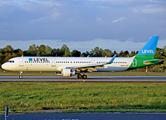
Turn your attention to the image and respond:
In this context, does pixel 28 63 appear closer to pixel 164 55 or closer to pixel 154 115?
pixel 154 115

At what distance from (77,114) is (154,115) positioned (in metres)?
3.38

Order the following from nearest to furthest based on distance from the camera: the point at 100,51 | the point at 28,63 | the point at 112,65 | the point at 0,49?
1. the point at 28,63
2. the point at 112,65
3. the point at 0,49
4. the point at 100,51

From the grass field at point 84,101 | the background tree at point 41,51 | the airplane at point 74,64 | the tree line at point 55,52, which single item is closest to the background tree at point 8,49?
the tree line at point 55,52

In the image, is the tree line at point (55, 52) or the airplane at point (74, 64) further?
the tree line at point (55, 52)

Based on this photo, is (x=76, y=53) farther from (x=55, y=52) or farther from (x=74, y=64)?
(x=74, y=64)

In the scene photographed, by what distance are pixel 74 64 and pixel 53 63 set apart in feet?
10.9

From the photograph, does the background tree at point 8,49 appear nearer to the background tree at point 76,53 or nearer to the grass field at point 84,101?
the background tree at point 76,53

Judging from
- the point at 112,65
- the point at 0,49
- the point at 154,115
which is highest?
the point at 0,49

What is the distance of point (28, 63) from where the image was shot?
3481 centimetres

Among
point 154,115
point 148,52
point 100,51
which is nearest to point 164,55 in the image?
point 100,51

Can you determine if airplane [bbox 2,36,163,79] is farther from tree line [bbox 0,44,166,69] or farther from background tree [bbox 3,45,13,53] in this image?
background tree [bbox 3,45,13,53]

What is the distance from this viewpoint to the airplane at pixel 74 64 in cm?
3475

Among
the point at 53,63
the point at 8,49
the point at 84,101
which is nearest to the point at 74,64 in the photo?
the point at 53,63

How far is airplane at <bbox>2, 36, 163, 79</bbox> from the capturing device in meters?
34.8
